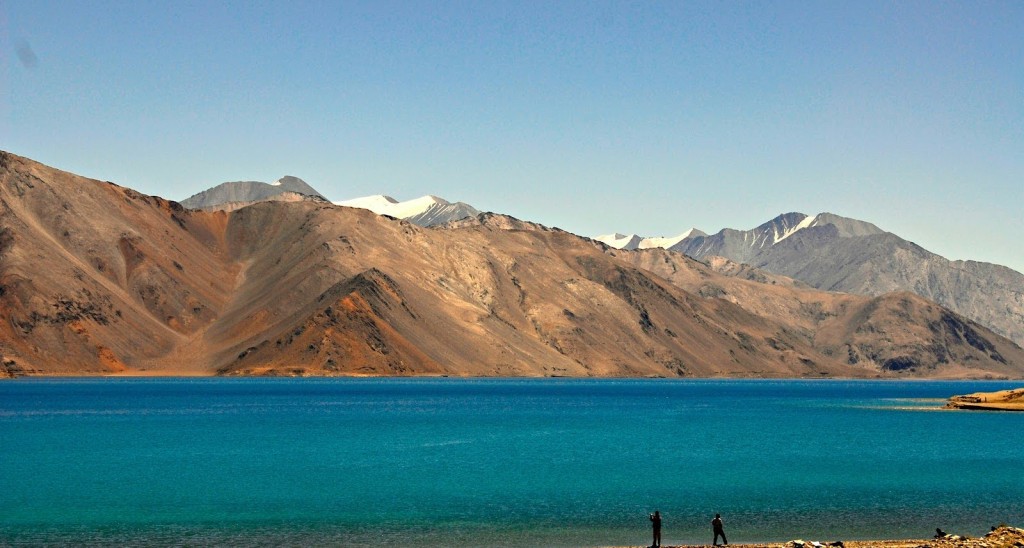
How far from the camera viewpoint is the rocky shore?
160 metres

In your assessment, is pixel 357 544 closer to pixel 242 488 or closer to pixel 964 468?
pixel 242 488

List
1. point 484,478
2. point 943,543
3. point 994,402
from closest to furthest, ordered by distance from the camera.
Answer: point 943,543 → point 484,478 → point 994,402

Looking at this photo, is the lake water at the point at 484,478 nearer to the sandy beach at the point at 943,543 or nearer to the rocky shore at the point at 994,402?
the sandy beach at the point at 943,543

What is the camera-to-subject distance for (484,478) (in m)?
72.2

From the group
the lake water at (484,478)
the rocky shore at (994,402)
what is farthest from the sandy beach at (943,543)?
the rocky shore at (994,402)

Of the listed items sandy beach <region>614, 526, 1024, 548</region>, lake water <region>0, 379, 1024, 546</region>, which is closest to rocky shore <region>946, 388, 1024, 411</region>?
lake water <region>0, 379, 1024, 546</region>

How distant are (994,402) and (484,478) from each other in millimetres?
115531

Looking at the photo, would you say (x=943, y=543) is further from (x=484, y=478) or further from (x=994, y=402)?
(x=994, y=402)

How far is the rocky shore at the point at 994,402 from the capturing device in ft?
526

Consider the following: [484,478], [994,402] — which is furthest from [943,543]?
[994,402]

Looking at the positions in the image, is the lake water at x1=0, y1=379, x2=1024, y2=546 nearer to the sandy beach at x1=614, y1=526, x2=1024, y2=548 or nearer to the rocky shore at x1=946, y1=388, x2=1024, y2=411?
the sandy beach at x1=614, y1=526, x2=1024, y2=548

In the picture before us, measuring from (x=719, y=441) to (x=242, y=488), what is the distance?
4927 cm

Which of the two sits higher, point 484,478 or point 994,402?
point 994,402

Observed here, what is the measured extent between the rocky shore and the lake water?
2573cm
